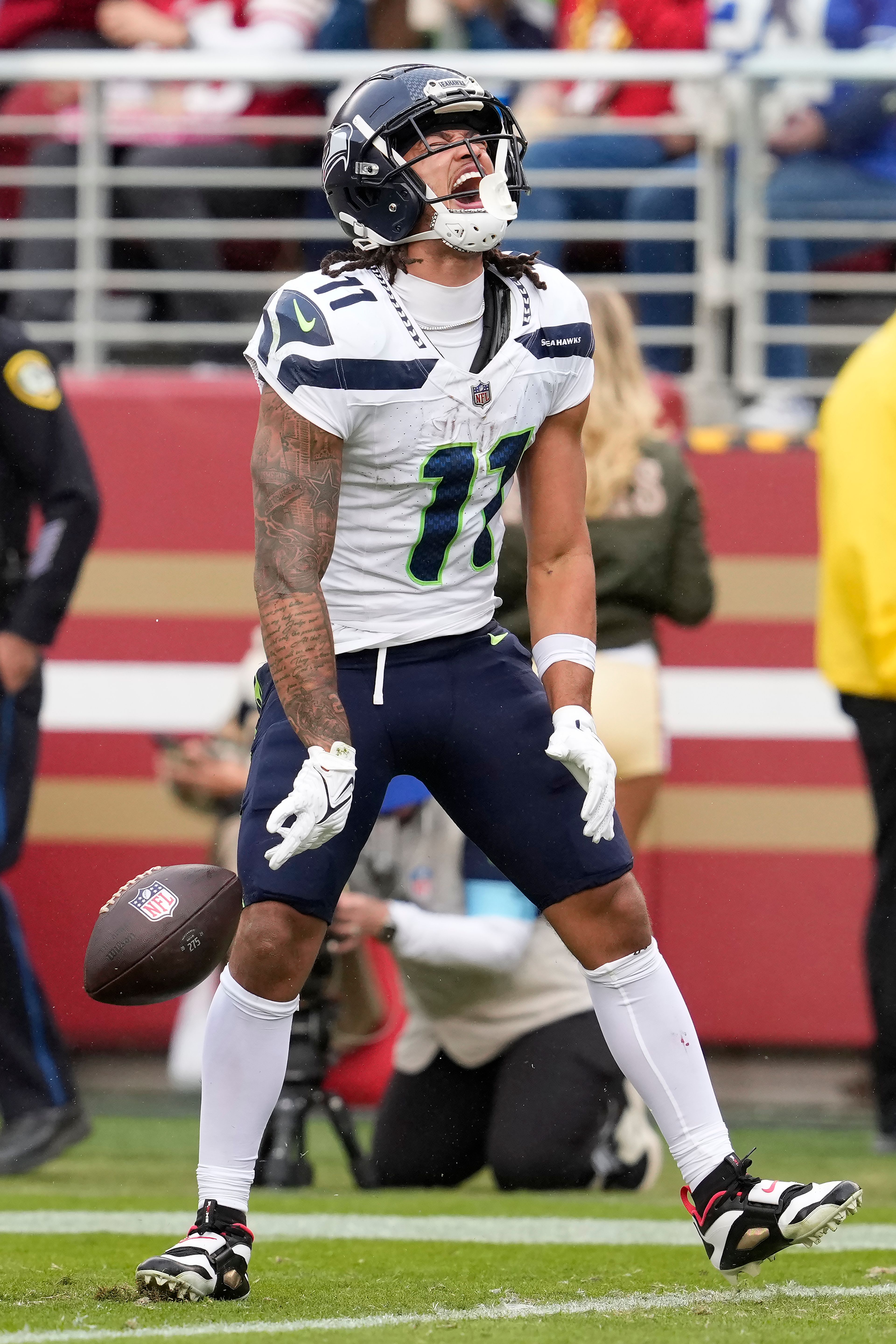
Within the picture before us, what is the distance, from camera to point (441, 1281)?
132 inches

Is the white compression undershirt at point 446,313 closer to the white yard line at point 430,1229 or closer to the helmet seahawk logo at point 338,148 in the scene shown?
the helmet seahawk logo at point 338,148

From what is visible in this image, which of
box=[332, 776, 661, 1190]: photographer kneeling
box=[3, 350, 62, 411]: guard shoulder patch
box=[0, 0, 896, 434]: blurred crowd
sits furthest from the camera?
box=[0, 0, 896, 434]: blurred crowd

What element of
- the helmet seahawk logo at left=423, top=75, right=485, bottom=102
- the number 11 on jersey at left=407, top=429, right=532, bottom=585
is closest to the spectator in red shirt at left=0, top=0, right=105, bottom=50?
the helmet seahawk logo at left=423, top=75, right=485, bottom=102

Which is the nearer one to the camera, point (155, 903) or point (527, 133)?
point (155, 903)

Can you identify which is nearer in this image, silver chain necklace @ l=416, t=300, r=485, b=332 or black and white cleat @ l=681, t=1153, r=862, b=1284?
black and white cleat @ l=681, t=1153, r=862, b=1284

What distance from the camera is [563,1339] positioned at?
108 inches

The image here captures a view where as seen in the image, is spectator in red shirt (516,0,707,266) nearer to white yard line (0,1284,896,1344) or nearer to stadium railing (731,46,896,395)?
stadium railing (731,46,896,395)

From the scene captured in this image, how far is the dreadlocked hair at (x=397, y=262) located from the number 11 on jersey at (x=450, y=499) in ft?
0.89

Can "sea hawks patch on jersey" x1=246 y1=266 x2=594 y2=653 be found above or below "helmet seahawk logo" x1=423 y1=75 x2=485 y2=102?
below

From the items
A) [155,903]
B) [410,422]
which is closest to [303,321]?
[410,422]

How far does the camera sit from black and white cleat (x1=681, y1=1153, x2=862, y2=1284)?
306 cm

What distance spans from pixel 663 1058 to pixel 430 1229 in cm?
99

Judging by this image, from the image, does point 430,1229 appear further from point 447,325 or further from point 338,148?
point 338,148

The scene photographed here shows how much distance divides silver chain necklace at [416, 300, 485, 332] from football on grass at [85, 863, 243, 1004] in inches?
34.7
